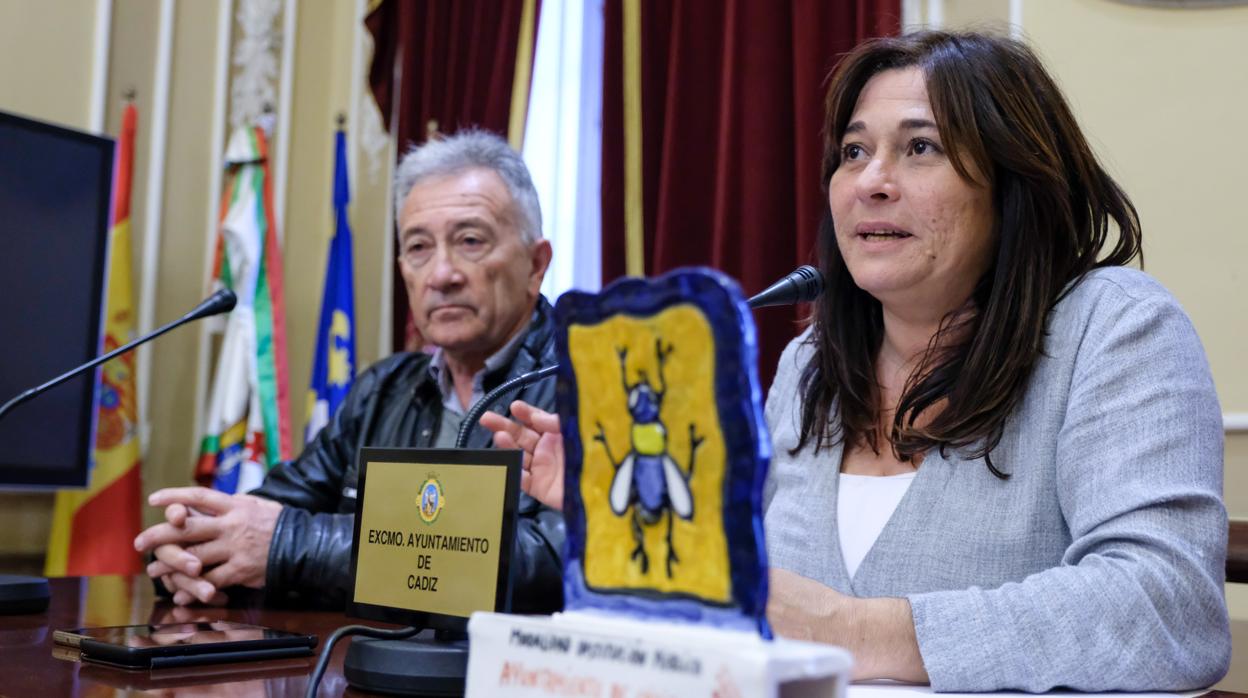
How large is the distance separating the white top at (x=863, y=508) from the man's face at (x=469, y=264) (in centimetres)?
103

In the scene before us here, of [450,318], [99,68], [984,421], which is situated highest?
[99,68]

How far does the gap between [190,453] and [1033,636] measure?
3.21 m

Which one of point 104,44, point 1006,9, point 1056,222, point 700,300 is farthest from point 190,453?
point 700,300

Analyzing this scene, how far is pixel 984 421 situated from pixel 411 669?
0.71 meters

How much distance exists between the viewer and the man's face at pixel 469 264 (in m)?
2.23

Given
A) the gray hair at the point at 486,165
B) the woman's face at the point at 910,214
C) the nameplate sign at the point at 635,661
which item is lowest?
the nameplate sign at the point at 635,661

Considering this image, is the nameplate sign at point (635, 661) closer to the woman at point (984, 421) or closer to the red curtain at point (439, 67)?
the woman at point (984, 421)

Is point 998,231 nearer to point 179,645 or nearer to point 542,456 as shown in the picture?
point 542,456

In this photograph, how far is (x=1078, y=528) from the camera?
1130mm

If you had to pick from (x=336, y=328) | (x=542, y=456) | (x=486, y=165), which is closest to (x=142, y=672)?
(x=542, y=456)

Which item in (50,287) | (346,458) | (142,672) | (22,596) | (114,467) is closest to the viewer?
(142,672)

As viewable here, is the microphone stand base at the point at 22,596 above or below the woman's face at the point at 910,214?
below

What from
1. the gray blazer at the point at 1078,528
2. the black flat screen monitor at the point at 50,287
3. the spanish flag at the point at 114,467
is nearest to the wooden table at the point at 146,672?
the gray blazer at the point at 1078,528

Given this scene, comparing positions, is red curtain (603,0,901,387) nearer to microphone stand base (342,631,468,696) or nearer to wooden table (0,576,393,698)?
wooden table (0,576,393,698)
